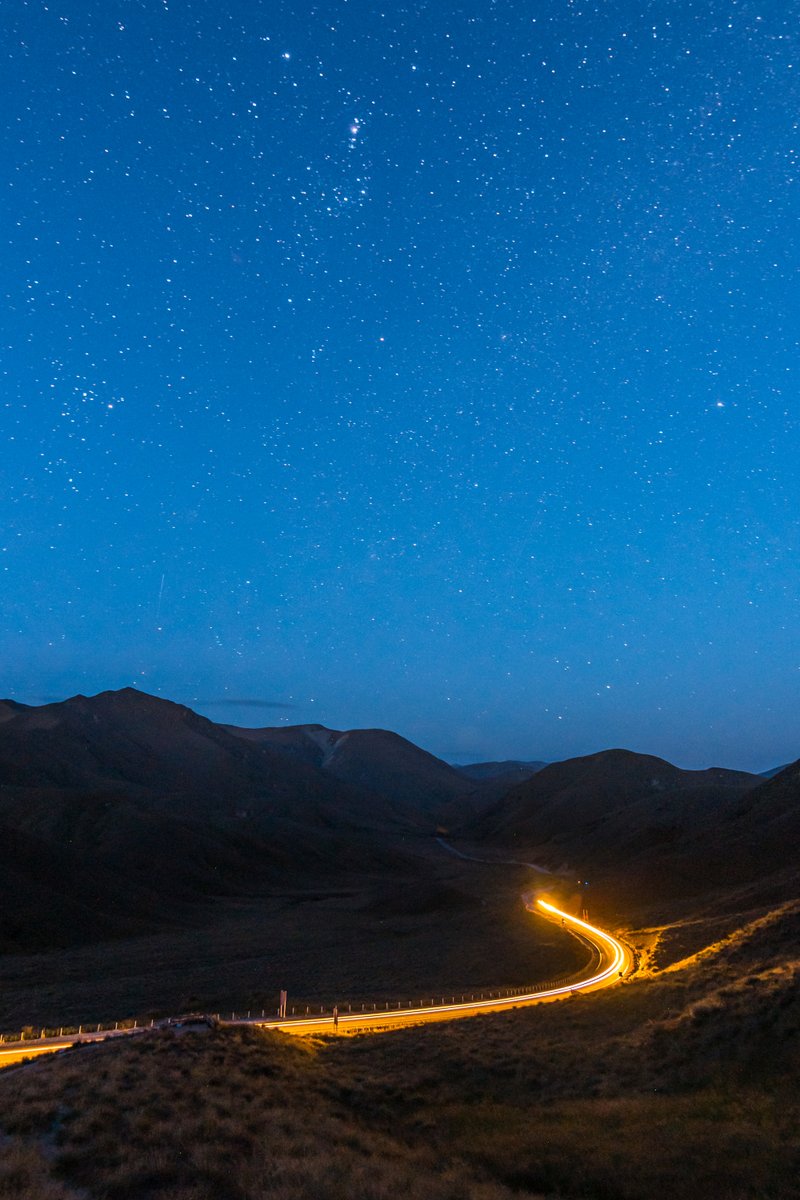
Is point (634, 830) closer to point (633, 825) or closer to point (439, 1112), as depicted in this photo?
point (633, 825)

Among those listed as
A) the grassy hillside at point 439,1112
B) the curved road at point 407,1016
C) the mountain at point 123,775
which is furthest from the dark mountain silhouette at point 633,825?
the grassy hillside at point 439,1112

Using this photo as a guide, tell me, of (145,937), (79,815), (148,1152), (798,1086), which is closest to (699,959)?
(798,1086)

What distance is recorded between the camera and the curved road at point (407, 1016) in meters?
24.1

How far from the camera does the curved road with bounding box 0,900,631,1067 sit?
24094 millimetres

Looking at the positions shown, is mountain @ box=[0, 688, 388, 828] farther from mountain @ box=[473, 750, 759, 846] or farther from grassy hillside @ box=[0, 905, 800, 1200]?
grassy hillside @ box=[0, 905, 800, 1200]

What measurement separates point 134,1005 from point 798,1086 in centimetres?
3506

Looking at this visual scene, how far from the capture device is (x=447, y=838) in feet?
623

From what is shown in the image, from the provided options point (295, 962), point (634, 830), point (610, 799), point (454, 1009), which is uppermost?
point (610, 799)

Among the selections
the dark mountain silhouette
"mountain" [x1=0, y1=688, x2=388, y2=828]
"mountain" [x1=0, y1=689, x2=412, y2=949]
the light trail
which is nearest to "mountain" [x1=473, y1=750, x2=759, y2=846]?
the dark mountain silhouette

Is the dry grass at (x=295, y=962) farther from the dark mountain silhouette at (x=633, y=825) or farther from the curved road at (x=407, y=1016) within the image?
the dark mountain silhouette at (x=633, y=825)

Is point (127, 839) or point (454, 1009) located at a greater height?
point (127, 839)

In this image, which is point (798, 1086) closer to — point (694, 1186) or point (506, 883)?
point (694, 1186)

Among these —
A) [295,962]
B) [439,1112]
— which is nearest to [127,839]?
[295,962]

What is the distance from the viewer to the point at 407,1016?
31859 millimetres
